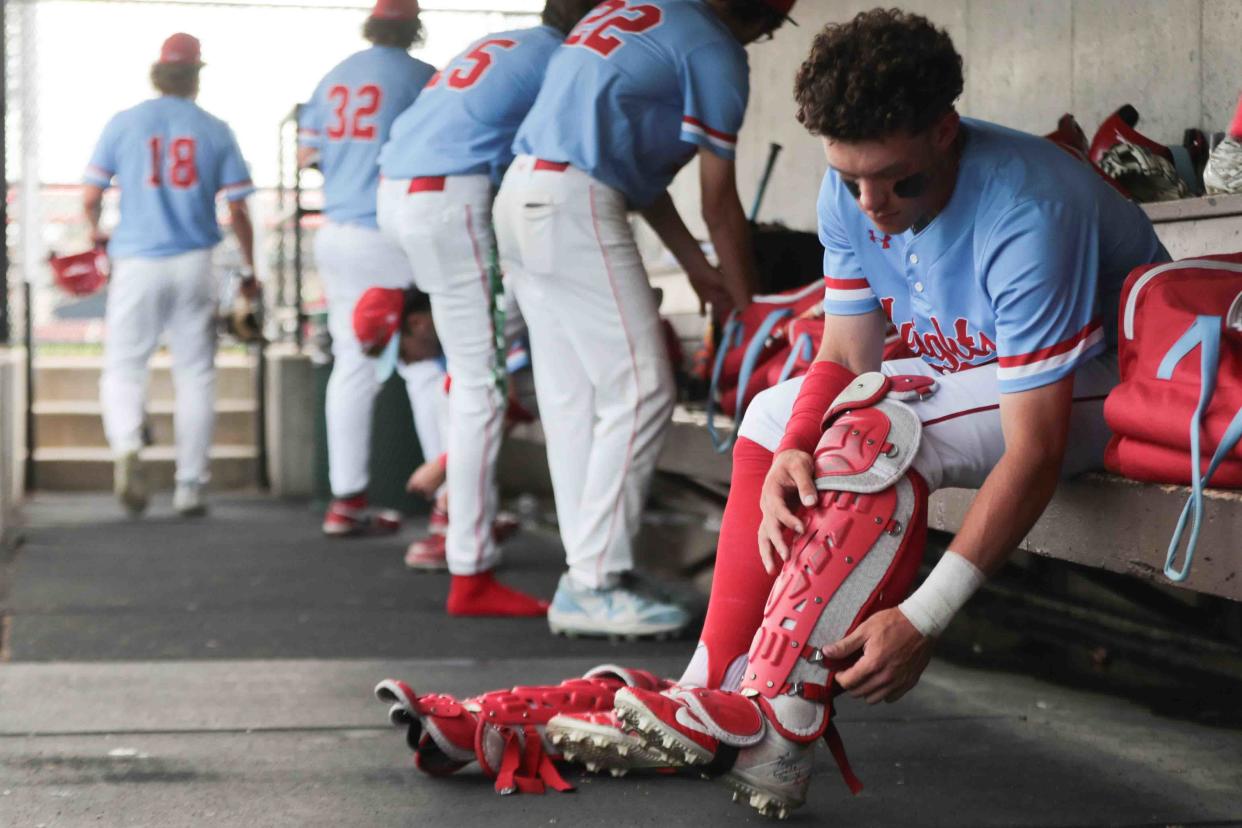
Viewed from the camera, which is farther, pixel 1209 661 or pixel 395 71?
pixel 395 71

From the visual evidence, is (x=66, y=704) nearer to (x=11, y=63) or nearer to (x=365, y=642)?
(x=365, y=642)

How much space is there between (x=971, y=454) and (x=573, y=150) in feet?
5.49

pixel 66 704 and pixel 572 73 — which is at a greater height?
pixel 572 73

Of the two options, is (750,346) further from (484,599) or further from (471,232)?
(484,599)

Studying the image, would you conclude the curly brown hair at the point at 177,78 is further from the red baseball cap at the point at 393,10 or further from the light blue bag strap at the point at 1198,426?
the light blue bag strap at the point at 1198,426

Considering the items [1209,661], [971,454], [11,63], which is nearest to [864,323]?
[971,454]

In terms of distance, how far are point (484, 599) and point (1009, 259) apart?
2352 mm

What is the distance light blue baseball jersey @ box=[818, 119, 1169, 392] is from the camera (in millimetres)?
1862

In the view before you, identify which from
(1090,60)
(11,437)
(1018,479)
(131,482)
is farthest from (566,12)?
(11,437)

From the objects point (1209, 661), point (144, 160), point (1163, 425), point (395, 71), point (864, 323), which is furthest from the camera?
point (144, 160)

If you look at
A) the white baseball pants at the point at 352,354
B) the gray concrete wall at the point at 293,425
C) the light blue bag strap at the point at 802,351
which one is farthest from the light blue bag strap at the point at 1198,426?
the gray concrete wall at the point at 293,425

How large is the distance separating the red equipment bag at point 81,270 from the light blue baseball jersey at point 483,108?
133 inches

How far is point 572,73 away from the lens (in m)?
3.39

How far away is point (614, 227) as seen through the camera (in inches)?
134
